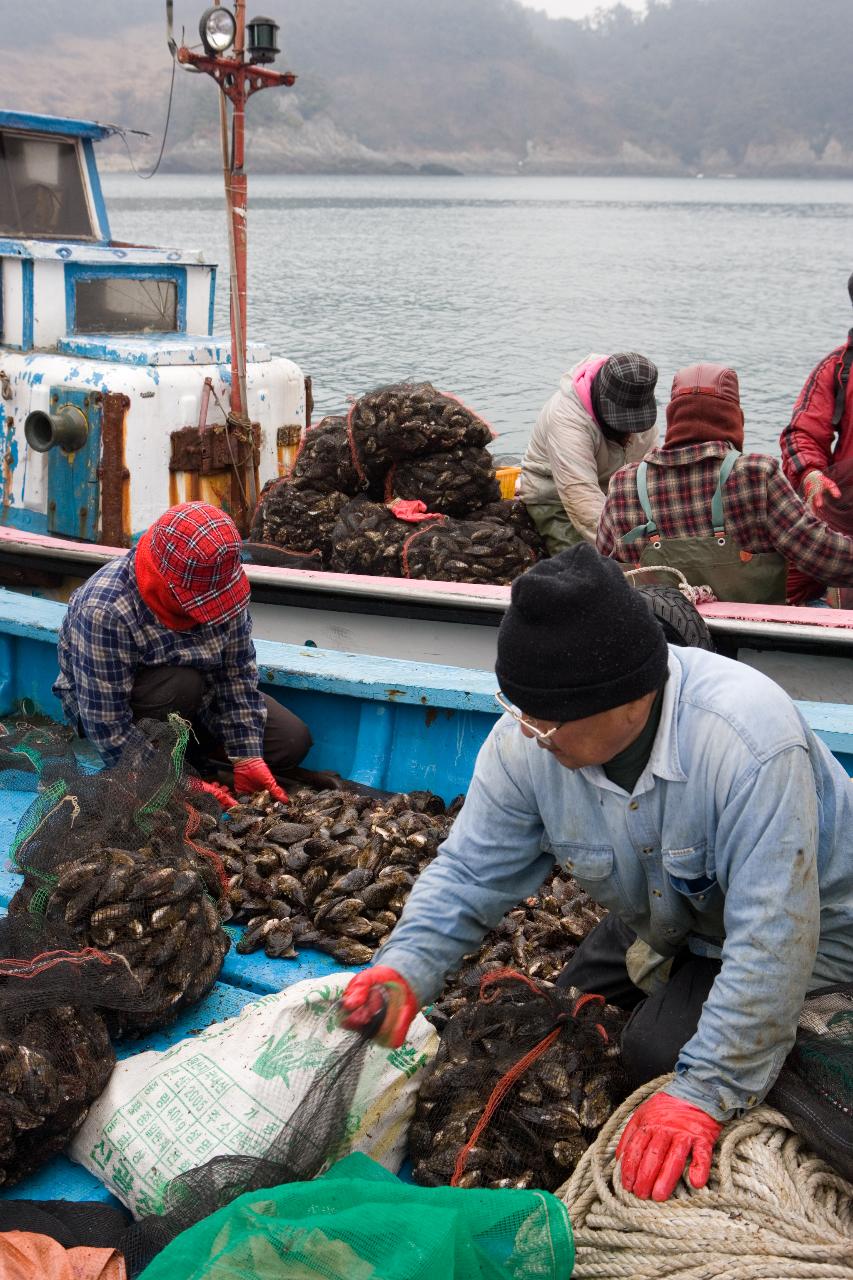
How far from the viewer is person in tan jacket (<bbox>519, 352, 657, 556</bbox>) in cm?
640

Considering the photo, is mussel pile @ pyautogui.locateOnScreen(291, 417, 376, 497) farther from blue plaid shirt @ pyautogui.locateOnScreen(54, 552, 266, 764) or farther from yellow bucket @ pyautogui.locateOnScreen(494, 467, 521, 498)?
blue plaid shirt @ pyautogui.locateOnScreen(54, 552, 266, 764)

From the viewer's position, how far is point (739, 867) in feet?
8.10

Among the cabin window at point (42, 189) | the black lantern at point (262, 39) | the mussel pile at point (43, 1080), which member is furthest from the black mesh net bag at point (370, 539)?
the mussel pile at point (43, 1080)

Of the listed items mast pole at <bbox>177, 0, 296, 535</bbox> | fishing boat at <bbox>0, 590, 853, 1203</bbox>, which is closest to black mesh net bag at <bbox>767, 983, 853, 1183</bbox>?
fishing boat at <bbox>0, 590, 853, 1203</bbox>

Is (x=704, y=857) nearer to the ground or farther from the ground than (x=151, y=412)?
nearer to the ground

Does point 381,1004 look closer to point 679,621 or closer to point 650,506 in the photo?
point 679,621

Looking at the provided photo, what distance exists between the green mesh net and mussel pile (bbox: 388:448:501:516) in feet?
16.4

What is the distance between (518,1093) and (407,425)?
464cm

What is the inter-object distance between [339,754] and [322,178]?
132 metres

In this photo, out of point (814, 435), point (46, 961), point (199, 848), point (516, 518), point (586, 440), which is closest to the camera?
point (46, 961)

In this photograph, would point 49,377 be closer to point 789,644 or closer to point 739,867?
point 789,644

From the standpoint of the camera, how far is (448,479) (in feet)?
22.9

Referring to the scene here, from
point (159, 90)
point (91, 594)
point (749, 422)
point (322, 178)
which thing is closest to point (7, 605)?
point (91, 594)

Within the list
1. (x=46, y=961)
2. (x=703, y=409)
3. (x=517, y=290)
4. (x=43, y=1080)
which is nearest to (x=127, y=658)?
(x=46, y=961)
